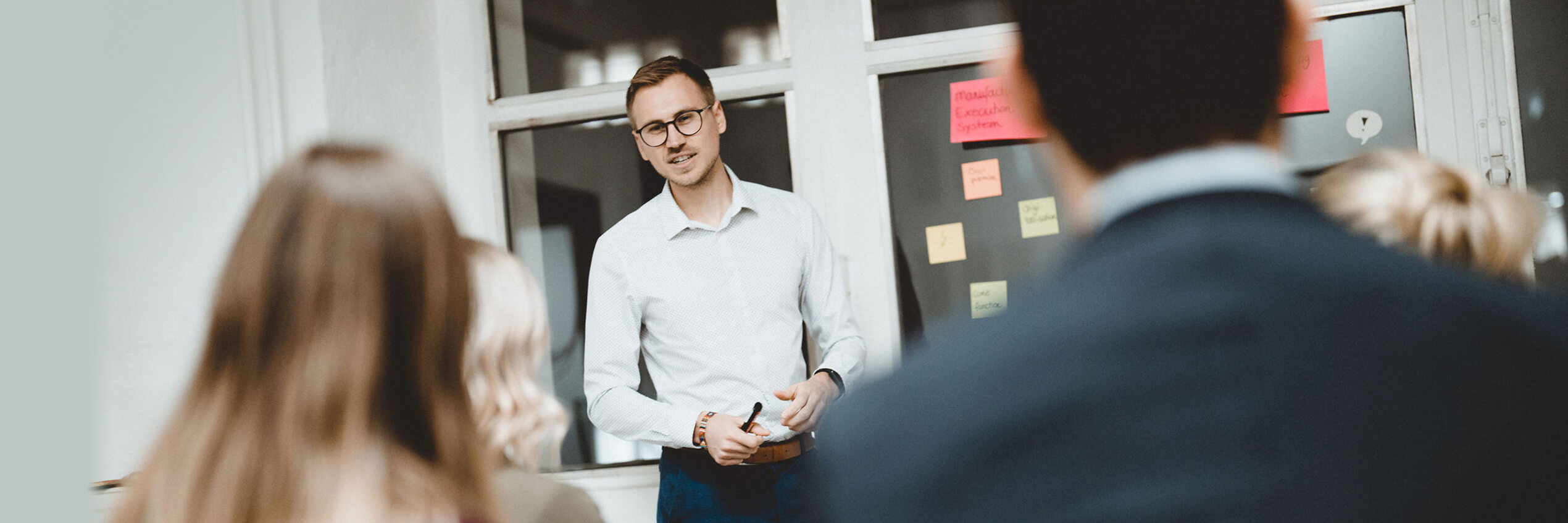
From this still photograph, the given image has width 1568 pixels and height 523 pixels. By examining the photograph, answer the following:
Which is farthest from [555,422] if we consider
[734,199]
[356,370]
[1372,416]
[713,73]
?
[713,73]

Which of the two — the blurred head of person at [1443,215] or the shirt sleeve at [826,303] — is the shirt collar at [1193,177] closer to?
the blurred head of person at [1443,215]

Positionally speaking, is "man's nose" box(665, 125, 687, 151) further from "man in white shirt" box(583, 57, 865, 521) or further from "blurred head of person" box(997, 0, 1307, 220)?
"blurred head of person" box(997, 0, 1307, 220)

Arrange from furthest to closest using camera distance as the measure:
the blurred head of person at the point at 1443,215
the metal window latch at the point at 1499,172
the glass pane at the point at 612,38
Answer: the glass pane at the point at 612,38
the metal window latch at the point at 1499,172
the blurred head of person at the point at 1443,215

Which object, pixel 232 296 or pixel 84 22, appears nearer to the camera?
pixel 232 296

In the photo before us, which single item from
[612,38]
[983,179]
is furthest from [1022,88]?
[612,38]

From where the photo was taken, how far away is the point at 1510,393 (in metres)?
0.42

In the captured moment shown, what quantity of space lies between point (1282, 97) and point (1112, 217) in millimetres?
140

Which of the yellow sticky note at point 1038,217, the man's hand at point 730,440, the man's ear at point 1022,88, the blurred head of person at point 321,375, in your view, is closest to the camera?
the man's ear at point 1022,88

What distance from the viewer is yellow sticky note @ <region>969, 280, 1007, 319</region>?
7.25 feet

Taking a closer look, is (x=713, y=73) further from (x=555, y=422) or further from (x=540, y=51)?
(x=555, y=422)

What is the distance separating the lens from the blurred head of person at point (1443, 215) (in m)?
1.08

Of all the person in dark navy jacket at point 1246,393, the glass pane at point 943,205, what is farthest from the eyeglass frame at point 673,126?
the person in dark navy jacket at point 1246,393

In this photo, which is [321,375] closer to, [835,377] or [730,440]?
[730,440]

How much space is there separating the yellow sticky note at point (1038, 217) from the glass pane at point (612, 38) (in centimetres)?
70
